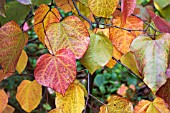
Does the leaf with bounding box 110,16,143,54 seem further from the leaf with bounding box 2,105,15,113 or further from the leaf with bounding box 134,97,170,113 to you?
the leaf with bounding box 2,105,15,113


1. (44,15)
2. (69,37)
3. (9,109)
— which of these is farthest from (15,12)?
(9,109)

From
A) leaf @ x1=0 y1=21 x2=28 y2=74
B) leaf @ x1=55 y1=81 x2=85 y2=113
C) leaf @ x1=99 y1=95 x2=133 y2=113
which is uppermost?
leaf @ x1=0 y1=21 x2=28 y2=74

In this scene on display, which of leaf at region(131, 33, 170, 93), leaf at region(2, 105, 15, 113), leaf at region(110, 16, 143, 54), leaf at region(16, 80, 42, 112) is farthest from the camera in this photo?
leaf at region(2, 105, 15, 113)

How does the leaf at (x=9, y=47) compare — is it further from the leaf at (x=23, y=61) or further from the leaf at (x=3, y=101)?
the leaf at (x=23, y=61)

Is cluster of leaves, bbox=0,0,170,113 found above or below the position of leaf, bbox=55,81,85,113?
above

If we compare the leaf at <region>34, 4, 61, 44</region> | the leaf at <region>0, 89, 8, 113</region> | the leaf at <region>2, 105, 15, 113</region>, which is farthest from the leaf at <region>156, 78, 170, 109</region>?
the leaf at <region>2, 105, 15, 113</region>

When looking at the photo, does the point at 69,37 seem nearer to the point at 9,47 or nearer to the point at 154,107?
the point at 9,47
